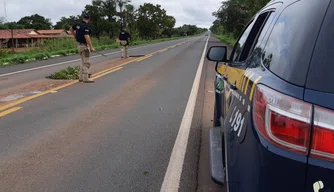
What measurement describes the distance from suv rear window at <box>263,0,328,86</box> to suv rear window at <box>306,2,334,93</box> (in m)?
0.03

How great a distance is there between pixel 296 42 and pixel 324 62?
0.22 metres

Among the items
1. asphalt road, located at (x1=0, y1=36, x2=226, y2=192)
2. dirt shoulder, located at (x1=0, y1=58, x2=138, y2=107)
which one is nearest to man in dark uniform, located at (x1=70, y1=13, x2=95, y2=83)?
dirt shoulder, located at (x1=0, y1=58, x2=138, y2=107)

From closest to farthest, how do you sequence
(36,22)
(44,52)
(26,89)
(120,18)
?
(26,89), (44,52), (120,18), (36,22)

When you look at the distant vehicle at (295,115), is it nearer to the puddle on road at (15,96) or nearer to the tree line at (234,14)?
the puddle on road at (15,96)

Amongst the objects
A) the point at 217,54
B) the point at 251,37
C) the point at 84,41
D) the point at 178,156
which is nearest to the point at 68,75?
the point at 84,41

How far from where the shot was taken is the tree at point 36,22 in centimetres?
10825

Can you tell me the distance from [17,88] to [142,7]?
7255 centimetres

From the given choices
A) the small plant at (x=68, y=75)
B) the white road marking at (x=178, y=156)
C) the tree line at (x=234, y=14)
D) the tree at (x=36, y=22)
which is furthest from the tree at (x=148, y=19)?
the white road marking at (x=178, y=156)

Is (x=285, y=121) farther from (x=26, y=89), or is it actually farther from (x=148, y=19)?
(x=148, y=19)

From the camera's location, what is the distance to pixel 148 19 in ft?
261

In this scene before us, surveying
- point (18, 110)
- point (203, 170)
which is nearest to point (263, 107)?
point (203, 170)

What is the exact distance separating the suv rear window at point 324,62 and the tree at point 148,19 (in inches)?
2936

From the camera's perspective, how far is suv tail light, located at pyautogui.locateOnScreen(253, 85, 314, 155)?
1619mm

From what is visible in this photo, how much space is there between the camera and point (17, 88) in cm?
971
